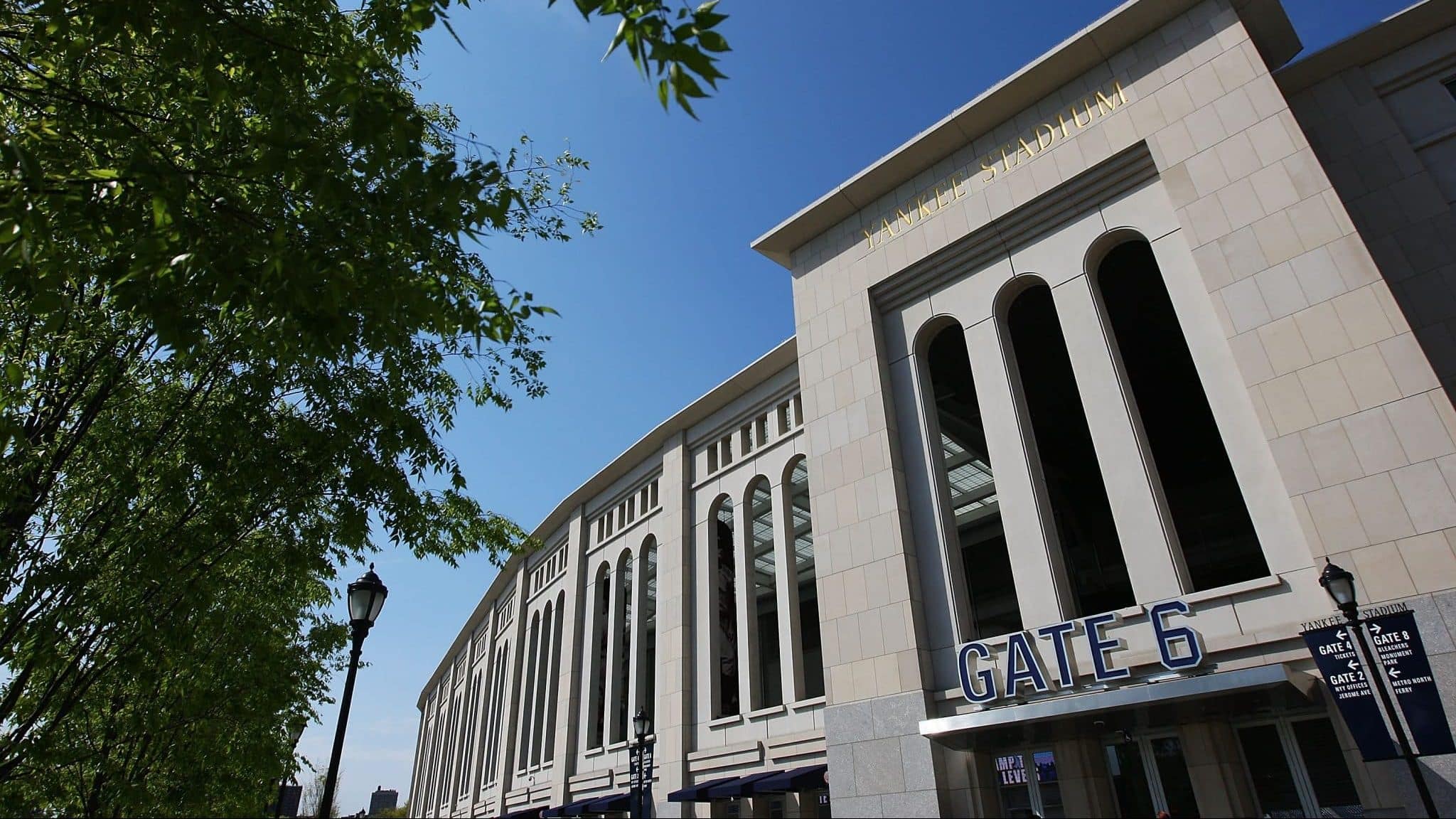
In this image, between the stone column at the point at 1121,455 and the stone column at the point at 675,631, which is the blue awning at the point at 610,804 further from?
the stone column at the point at 1121,455

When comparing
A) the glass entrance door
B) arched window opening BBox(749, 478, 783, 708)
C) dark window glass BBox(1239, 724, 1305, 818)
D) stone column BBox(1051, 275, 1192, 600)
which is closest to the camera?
dark window glass BBox(1239, 724, 1305, 818)

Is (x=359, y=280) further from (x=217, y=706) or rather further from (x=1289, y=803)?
(x=217, y=706)

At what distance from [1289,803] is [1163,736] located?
1.73 m

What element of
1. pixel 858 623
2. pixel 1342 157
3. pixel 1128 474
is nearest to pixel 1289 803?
pixel 1128 474

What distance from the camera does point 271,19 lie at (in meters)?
7.80

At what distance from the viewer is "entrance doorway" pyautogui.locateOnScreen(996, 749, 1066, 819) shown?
13.4 metres

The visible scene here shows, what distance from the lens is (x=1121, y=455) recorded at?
44.7 feet

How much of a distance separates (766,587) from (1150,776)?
74.4 ft

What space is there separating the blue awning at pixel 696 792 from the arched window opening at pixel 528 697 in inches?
595

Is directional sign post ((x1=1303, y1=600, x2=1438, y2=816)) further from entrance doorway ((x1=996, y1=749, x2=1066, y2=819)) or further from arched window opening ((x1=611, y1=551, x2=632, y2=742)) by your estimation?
arched window opening ((x1=611, y1=551, x2=632, y2=742))

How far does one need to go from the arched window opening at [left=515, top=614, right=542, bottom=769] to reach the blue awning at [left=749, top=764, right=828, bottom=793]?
18.8 meters

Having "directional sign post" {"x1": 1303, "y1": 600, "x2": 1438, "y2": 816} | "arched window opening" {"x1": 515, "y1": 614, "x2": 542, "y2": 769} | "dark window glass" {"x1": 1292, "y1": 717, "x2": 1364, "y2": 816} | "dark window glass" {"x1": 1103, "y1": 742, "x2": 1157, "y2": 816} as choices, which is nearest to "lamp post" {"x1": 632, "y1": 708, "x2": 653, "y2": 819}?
"dark window glass" {"x1": 1103, "y1": 742, "x2": 1157, "y2": 816}

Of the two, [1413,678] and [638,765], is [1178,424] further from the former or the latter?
[638,765]

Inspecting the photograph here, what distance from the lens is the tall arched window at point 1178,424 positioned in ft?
62.3
